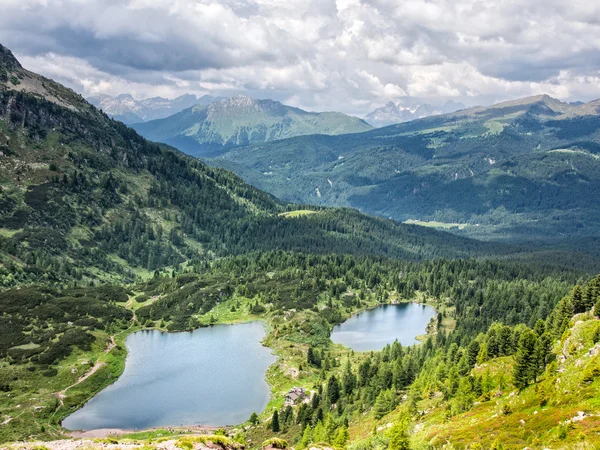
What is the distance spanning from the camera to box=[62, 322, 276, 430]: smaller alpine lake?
11944 cm

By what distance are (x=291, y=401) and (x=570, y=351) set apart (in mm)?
76471

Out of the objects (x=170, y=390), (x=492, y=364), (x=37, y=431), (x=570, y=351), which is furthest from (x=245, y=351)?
(x=570, y=351)

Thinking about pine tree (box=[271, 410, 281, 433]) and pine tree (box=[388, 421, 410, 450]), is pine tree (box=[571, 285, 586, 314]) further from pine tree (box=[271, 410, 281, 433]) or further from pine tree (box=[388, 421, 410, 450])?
pine tree (box=[271, 410, 281, 433])

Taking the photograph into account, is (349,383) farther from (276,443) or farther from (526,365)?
(276,443)

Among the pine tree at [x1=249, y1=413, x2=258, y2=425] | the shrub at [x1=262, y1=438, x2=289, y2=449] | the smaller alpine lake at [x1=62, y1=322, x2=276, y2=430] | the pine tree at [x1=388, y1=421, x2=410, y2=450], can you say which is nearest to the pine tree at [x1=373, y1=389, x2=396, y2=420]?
the pine tree at [x1=249, y1=413, x2=258, y2=425]

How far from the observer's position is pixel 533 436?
47625 mm

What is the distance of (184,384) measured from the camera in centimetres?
14100

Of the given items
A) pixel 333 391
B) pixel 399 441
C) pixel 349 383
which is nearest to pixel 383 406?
pixel 333 391

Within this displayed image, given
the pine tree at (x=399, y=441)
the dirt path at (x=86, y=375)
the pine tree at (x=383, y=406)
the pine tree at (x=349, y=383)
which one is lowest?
the dirt path at (x=86, y=375)

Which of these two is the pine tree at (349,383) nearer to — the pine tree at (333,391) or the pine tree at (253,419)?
the pine tree at (333,391)

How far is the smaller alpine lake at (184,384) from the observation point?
119m

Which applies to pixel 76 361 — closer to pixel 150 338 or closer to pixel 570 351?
pixel 150 338

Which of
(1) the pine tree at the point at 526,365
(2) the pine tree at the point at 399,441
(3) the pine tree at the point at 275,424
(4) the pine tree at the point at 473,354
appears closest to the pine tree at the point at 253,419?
(3) the pine tree at the point at 275,424

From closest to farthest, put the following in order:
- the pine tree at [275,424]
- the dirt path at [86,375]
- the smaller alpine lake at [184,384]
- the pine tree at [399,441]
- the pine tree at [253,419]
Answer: the pine tree at [399,441] → the pine tree at [275,424] → the pine tree at [253,419] → the smaller alpine lake at [184,384] → the dirt path at [86,375]
